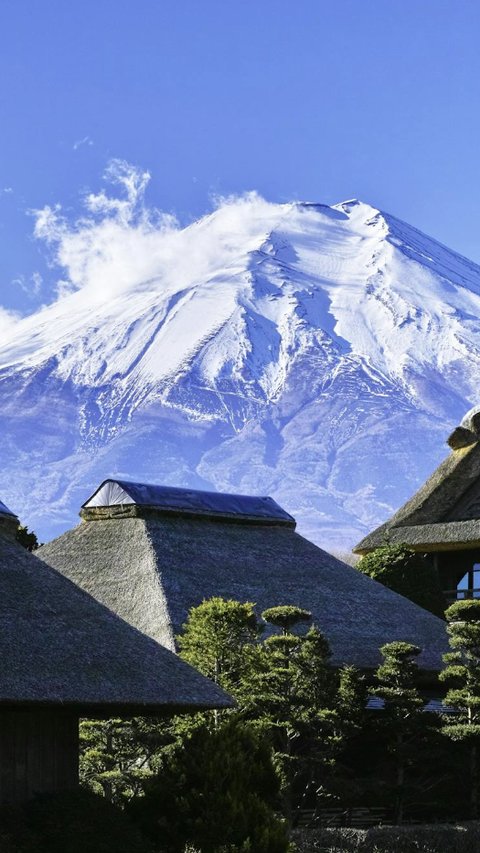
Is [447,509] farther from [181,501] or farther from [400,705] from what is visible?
[400,705]

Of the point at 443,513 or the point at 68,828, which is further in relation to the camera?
the point at 443,513

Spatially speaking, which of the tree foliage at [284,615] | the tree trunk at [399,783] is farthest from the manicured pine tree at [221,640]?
the tree trunk at [399,783]

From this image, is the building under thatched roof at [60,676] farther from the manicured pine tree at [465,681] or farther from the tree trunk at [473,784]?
the tree trunk at [473,784]

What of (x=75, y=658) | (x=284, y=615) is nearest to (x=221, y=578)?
(x=284, y=615)

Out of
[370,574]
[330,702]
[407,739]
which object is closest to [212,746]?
[330,702]

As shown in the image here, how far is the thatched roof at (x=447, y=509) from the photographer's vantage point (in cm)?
4534

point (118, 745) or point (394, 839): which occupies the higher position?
point (118, 745)

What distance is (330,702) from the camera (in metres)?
30.7

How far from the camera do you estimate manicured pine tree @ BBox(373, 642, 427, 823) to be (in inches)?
1248

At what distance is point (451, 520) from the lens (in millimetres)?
46812

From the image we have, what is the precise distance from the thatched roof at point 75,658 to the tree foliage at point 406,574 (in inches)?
754

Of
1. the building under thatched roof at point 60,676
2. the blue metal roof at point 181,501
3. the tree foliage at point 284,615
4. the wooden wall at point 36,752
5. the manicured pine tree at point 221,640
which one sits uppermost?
the blue metal roof at point 181,501

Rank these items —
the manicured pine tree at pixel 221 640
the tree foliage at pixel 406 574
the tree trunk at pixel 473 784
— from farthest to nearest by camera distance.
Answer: the tree foliage at pixel 406 574 → the tree trunk at pixel 473 784 → the manicured pine tree at pixel 221 640

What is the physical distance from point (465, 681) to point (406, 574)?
12.0m
